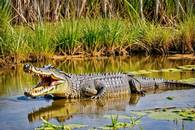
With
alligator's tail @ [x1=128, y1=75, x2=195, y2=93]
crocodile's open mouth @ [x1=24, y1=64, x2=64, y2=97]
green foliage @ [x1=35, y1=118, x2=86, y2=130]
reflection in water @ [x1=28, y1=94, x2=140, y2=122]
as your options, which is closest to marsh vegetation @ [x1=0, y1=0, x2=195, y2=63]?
crocodile's open mouth @ [x1=24, y1=64, x2=64, y2=97]

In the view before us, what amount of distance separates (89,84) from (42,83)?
73 centimetres

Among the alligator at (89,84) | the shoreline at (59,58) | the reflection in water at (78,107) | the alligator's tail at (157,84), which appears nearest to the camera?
the reflection in water at (78,107)

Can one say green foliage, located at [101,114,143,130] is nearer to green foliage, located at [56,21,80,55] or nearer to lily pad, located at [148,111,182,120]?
lily pad, located at [148,111,182,120]

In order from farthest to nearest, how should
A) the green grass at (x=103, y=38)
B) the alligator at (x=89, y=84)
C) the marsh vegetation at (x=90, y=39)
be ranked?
the green grass at (x=103, y=38)
the marsh vegetation at (x=90, y=39)
the alligator at (x=89, y=84)

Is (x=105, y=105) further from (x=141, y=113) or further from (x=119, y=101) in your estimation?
(x=141, y=113)

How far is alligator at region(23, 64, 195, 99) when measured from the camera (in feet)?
29.0

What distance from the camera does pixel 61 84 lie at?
903 cm

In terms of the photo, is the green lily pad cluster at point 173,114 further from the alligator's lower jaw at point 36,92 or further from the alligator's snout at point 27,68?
the alligator's snout at point 27,68

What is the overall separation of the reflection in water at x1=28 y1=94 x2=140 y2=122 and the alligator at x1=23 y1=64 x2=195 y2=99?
0.59 feet

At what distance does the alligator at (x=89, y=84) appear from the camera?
348 inches

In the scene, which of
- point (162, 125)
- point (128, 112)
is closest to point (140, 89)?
point (128, 112)

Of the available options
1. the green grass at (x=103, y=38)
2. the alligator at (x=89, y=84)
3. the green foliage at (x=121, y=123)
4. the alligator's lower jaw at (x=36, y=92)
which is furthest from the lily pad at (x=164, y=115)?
the green grass at (x=103, y=38)

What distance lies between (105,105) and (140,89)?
3.93ft

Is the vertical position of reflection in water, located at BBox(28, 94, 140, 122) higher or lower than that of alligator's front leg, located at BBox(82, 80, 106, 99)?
lower
